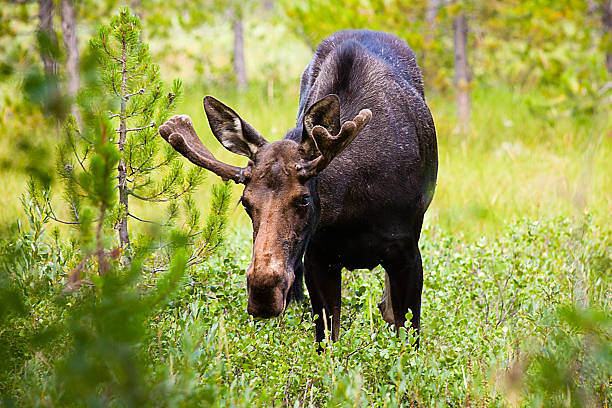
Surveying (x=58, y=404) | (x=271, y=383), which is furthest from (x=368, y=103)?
(x=58, y=404)

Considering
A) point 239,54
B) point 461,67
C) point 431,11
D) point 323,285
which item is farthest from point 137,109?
point 239,54

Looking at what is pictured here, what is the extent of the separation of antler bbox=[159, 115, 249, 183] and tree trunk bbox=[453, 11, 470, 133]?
8513 mm

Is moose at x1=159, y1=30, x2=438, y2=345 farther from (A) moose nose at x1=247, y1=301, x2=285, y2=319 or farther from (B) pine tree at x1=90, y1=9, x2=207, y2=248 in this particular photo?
(B) pine tree at x1=90, y1=9, x2=207, y2=248

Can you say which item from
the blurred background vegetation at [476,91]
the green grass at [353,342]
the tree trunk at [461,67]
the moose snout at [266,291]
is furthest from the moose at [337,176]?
the tree trunk at [461,67]

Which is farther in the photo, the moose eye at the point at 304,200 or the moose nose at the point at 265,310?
the moose eye at the point at 304,200

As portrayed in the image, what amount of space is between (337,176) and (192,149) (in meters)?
0.77

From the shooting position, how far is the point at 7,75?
1984 mm

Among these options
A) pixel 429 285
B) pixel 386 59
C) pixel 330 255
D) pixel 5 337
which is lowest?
pixel 429 285

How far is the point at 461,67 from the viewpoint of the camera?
12258mm

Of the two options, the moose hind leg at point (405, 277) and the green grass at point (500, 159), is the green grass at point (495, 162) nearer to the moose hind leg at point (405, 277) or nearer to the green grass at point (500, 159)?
the green grass at point (500, 159)

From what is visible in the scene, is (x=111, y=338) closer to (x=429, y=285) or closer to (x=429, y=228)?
(x=429, y=285)

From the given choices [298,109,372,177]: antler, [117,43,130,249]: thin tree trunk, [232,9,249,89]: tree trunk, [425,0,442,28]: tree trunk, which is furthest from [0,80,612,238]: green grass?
[425,0,442,28]: tree trunk

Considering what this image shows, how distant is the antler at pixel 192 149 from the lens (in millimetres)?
3684

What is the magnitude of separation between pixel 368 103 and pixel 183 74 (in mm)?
15507
